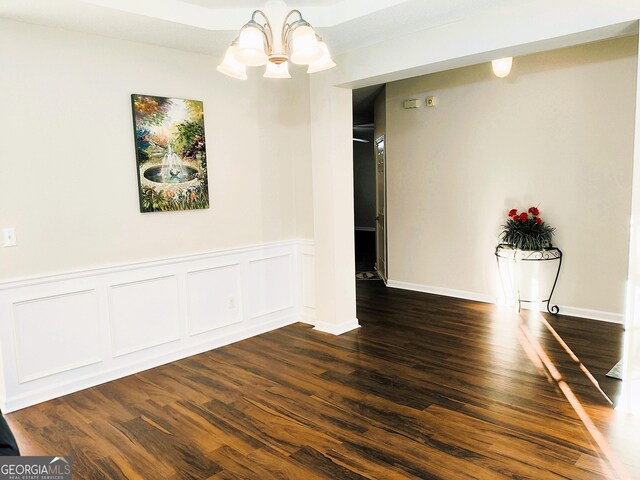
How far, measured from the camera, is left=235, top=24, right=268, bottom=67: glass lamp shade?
2291mm

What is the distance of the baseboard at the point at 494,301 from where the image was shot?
453 cm

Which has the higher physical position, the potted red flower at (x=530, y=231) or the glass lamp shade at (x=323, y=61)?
the glass lamp shade at (x=323, y=61)

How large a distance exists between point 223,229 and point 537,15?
282 centimetres

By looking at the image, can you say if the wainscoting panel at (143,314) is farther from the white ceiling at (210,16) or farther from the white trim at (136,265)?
the white ceiling at (210,16)

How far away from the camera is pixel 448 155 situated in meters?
5.58

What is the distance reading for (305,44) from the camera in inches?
93.1

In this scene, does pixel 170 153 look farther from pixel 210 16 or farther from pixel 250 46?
pixel 250 46

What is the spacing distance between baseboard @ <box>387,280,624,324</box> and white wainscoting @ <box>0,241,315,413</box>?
1.82 m

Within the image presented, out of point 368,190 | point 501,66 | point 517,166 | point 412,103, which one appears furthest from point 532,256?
point 368,190

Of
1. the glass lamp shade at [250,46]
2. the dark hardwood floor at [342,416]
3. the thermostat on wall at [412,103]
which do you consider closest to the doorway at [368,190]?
the thermostat on wall at [412,103]

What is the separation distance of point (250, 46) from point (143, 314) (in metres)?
2.31

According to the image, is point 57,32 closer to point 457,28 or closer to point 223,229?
point 223,229

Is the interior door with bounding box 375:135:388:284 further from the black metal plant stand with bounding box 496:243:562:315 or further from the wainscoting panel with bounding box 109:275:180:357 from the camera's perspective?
the wainscoting panel with bounding box 109:275:180:357

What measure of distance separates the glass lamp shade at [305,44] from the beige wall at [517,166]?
3224mm
